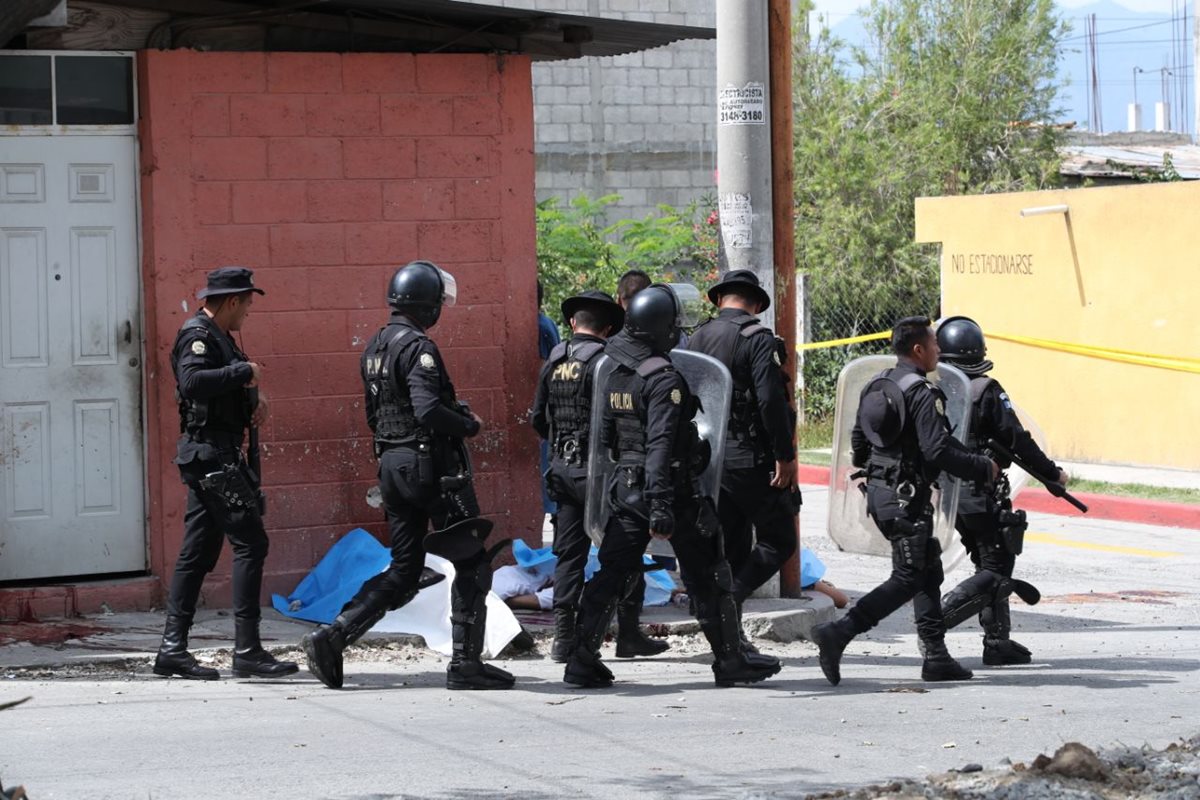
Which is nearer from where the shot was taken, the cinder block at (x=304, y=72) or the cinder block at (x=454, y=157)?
the cinder block at (x=304, y=72)

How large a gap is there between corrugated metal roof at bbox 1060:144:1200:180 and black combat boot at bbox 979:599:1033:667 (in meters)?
15.9

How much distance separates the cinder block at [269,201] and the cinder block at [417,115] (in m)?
0.62

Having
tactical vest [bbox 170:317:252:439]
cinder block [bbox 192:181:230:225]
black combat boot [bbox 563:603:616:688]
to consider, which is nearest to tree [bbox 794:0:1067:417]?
cinder block [bbox 192:181:230:225]

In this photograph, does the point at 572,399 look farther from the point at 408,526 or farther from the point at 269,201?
the point at 269,201

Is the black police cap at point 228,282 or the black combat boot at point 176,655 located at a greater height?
the black police cap at point 228,282

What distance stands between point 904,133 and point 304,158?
14921mm

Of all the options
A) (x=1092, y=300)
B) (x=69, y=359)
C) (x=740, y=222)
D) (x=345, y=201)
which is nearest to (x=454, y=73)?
(x=345, y=201)

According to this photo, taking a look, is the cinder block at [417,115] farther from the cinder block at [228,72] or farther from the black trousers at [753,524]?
the black trousers at [753,524]

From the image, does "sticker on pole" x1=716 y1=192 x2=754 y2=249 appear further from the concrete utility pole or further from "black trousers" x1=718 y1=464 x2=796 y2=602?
"black trousers" x1=718 y1=464 x2=796 y2=602

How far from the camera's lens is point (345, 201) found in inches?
364

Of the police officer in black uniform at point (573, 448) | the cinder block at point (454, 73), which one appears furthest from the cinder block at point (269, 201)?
the police officer in black uniform at point (573, 448)

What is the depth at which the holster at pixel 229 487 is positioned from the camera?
7422 mm

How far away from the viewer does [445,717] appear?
22.3 feet

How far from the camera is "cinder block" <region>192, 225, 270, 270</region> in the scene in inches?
350
